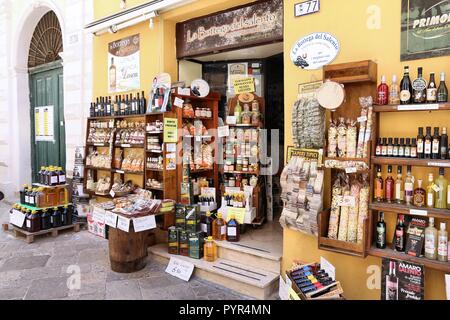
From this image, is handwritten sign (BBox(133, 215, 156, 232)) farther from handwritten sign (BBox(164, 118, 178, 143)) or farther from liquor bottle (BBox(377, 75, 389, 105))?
liquor bottle (BBox(377, 75, 389, 105))

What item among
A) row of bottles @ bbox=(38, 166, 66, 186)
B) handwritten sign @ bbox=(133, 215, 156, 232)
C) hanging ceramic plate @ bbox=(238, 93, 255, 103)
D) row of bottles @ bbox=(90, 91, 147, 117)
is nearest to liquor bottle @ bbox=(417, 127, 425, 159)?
hanging ceramic plate @ bbox=(238, 93, 255, 103)

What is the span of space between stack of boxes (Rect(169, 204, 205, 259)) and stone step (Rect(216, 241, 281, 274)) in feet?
0.83

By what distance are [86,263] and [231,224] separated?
1870 millimetres

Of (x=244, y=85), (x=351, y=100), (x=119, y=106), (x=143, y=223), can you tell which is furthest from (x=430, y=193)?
(x=119, y=106)

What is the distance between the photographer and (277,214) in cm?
536

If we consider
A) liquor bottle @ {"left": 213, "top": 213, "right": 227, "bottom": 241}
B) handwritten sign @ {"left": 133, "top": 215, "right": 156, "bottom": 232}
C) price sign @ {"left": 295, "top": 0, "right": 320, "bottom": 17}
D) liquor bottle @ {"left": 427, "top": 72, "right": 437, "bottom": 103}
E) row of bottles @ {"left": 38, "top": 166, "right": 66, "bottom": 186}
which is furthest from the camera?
row of bottles @ {"left": 38, "top": 166, "right": 66, "bottom": 186}

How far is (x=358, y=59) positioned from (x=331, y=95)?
45cm

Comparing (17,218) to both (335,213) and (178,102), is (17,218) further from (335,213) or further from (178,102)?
(335,213)

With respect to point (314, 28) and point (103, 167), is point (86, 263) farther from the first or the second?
point (314, 28)

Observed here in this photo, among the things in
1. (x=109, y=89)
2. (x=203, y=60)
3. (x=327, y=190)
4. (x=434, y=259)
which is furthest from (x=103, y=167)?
(x=434, y=259)

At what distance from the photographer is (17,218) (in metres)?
5.10

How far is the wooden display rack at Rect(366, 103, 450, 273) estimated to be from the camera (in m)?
2.37

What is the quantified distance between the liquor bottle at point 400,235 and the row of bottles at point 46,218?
4684 millimetres

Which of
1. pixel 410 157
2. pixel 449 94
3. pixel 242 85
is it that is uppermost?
pixel 242 85
